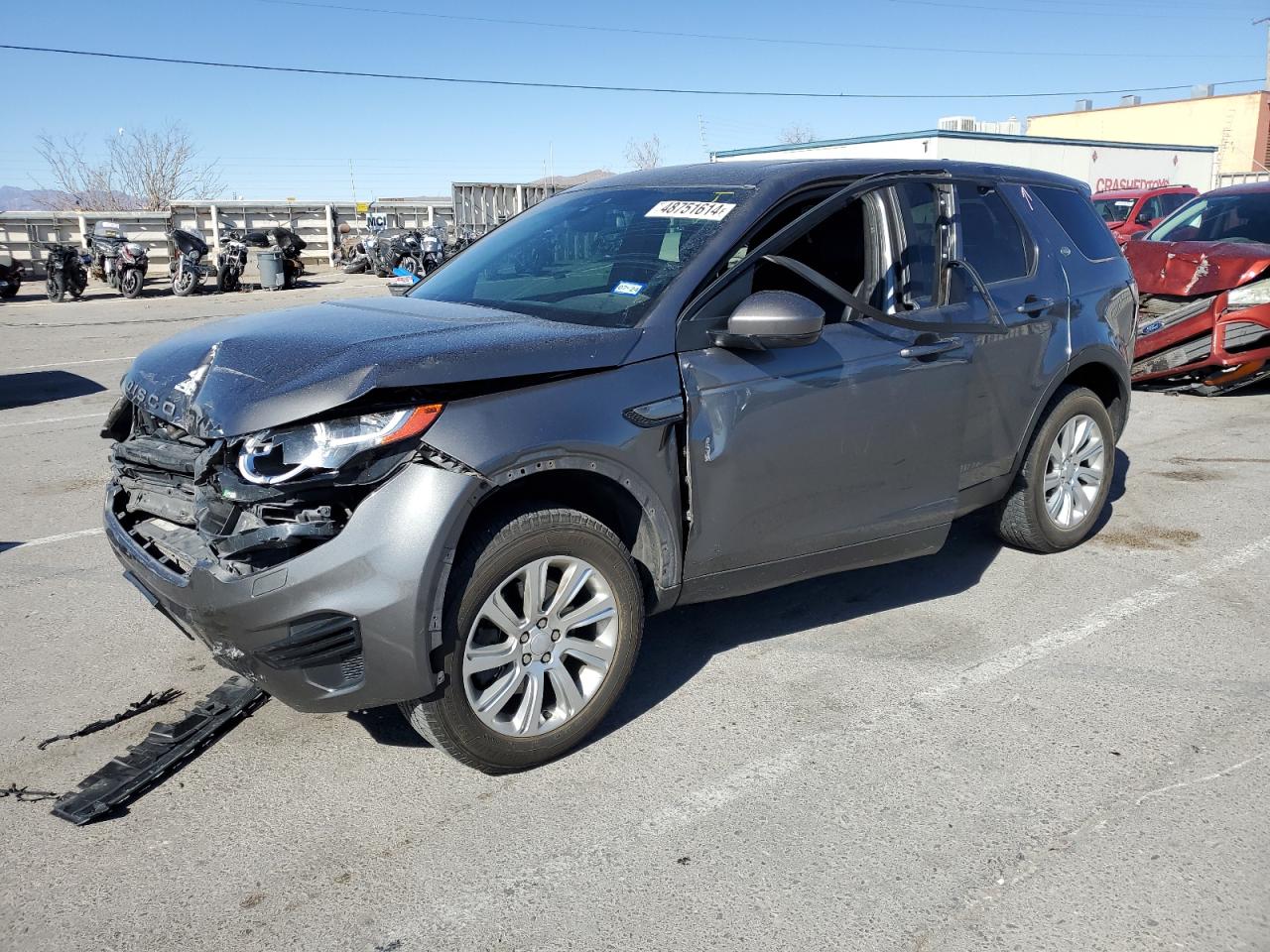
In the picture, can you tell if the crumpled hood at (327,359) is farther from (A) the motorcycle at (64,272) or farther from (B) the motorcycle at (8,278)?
(B) the motorcycle at (8,278)

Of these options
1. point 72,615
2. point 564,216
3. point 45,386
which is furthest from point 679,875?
point 45,386

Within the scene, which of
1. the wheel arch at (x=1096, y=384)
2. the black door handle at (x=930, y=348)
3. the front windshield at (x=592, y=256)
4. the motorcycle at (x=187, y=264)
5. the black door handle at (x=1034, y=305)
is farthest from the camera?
the motorcycle at (x=187, y=264)

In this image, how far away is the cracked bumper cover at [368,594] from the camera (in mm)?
3031

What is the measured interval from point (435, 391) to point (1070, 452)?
3600 millimetres

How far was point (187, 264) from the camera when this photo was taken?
931 inches

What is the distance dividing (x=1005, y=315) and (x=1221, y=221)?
23.8 ft

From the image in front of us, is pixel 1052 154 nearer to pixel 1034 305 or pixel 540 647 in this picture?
pixel 1034 305

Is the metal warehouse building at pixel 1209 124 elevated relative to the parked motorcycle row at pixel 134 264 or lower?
elevated

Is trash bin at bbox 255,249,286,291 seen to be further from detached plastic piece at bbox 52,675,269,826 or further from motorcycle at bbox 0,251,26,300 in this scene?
detached plastic piece at bbox 52,675,269,826

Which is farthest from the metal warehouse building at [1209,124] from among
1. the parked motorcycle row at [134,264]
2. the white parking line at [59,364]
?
the white parking line at [59,364]

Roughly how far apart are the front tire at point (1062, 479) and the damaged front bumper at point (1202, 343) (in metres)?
4.53

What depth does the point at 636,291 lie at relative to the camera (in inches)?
152

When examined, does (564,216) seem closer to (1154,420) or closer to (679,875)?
(679,875)

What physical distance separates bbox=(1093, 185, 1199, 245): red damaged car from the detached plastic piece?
18.6 meters
